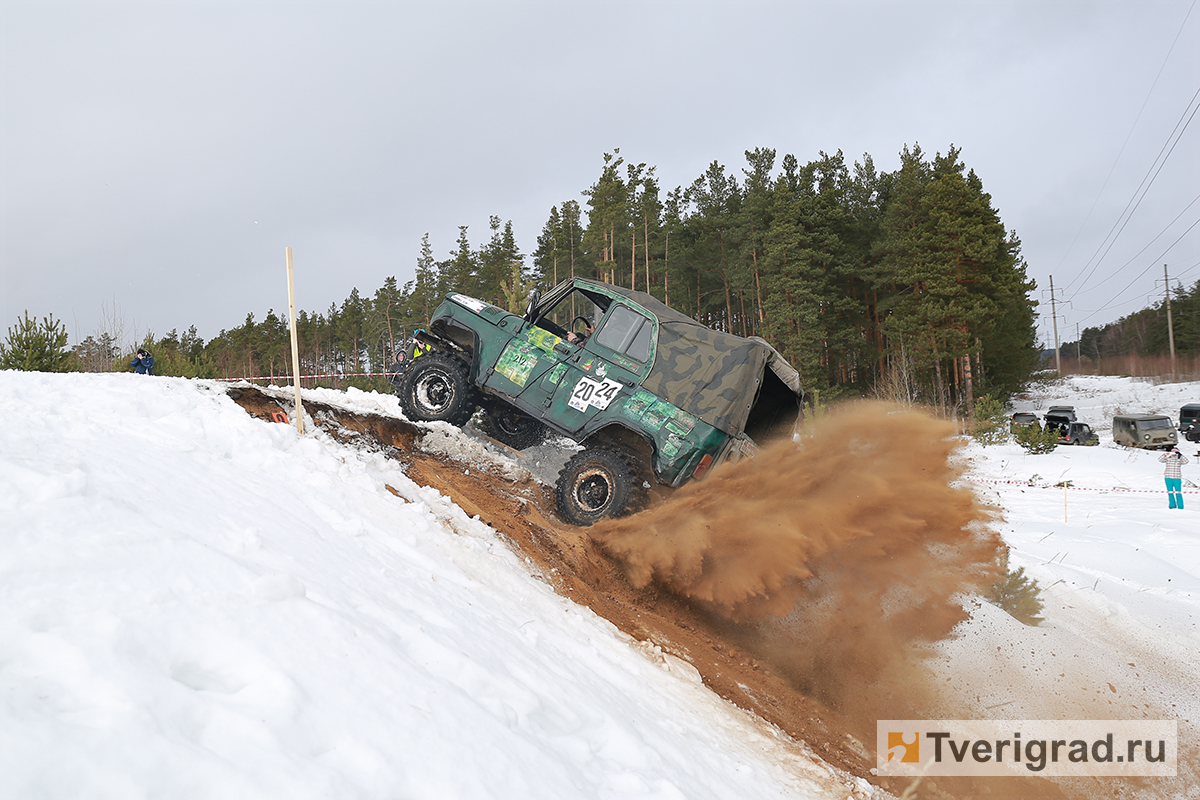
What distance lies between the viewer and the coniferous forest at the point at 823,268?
94.6 feet

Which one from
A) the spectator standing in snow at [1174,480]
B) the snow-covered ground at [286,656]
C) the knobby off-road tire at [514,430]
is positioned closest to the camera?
the snow-covered ground at [286,656]

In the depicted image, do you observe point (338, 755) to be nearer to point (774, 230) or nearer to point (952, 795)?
point (952, 795)

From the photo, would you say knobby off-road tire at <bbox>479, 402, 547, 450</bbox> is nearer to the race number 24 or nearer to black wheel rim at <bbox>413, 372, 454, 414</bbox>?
black wheel rim at <bbox>413, 372, 454, 414</bbox>

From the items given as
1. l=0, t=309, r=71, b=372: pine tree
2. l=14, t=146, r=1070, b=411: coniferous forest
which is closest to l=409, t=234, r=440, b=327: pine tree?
l=14, t=146, r=1070, b=411: coniferous forest

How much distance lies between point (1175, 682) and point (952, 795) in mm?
3198

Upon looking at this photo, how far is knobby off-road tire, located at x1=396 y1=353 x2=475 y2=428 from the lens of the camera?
306 inches

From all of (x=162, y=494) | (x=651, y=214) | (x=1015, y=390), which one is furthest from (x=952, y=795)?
(x=1015, y=390)

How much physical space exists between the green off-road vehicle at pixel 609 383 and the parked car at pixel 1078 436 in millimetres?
24707

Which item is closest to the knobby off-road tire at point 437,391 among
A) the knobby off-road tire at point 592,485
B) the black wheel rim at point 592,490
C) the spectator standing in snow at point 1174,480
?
the knobby off-road tire at point 592,485

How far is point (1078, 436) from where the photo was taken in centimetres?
2575

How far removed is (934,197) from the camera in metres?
30.0

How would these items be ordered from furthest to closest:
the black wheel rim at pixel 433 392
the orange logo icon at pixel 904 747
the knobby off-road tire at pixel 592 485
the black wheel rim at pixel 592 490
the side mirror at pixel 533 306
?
the black wheel rim at pixel 433 392
the side mirror at pixel 533 306
the black wheel rim at pixel 592 490
the knobby off-road tire at pixel 592 485
the orange logo icon at pixel 904 747

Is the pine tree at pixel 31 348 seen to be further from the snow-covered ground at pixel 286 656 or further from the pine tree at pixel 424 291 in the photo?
the pine tree at pixel 424 291

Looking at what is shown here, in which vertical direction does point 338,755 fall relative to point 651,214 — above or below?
below
